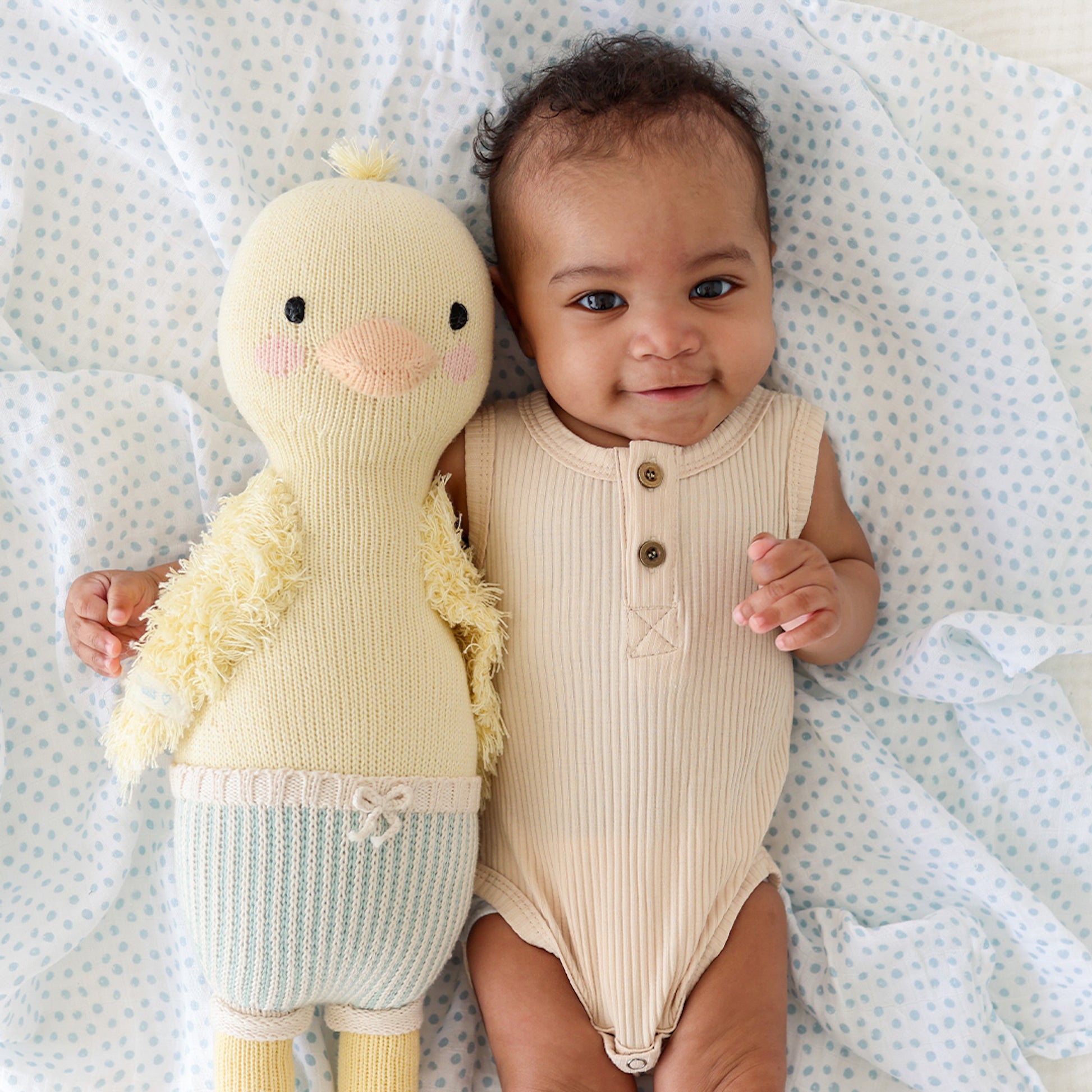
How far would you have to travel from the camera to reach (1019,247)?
5.22 feet

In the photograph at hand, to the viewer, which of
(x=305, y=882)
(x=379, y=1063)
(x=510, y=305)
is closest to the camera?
(x=305, y=882)

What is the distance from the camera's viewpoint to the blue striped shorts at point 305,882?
1216mm

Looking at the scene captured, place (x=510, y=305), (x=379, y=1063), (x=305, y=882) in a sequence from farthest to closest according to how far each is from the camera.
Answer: (x=510, y=305)
(x=379, y=1063)
(x=305, y=882)

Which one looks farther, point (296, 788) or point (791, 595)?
point (791, 595)

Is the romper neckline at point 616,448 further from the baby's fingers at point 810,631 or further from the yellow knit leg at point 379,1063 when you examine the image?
the yellow knit leg at point 379,1063

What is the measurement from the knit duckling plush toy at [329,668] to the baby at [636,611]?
0.36 ft

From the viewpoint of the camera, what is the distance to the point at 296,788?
47.9 inches

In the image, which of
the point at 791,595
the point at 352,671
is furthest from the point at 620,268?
the point at 352,671

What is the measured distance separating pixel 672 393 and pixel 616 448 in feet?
0.33

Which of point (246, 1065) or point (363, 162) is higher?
point (363, 162)

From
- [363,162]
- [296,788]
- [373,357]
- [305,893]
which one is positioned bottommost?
[305,893]

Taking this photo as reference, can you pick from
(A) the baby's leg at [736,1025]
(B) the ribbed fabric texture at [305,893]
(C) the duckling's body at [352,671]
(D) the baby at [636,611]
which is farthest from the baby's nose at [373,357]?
(A) the baby's leg at [736,1025]

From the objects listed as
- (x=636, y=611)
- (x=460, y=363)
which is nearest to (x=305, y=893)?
(x=636, y=611)

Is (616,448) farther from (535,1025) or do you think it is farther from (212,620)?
(535,1025)
